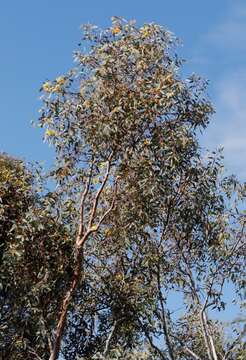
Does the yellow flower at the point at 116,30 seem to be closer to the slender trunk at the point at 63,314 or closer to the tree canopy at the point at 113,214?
the tree canopy at the point at 113,214

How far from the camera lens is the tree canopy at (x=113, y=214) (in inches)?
366

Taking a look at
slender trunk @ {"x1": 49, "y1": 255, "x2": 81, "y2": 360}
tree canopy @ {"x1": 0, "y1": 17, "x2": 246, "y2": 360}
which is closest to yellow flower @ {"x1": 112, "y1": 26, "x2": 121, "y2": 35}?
tree canopy @ {"x1": 0, "y1": 17, "x2": 246, "y2": 360}

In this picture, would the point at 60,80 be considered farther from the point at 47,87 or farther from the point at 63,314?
the point at 63,314

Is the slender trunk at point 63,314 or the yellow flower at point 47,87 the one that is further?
the yellow flower at point 47,87

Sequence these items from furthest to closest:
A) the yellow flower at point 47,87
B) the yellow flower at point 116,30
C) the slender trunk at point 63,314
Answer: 1. the yellow flower at point 116,30
2. the yellow flower at point 47,87
3. the slender trunk at point 63,314

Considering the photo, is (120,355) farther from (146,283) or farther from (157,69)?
(157,69)

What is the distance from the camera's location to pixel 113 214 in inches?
418

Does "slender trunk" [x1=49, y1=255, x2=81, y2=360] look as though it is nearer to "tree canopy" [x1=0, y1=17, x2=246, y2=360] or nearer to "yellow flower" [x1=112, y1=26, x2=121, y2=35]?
"tree canopy" [x1=0, y1=17, x2=246, y2=360]

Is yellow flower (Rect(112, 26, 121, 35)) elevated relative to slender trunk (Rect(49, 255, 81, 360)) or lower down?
elevated

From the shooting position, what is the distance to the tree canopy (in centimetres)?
930

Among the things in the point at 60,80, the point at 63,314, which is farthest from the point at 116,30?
the point at 63,314

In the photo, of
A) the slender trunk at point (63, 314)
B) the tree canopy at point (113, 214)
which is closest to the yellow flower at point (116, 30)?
the tree canopy at point (113, 214)

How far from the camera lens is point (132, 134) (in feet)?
31.7

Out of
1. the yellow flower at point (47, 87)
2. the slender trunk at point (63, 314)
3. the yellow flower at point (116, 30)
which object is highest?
the yellow flower at point (116, 30)
